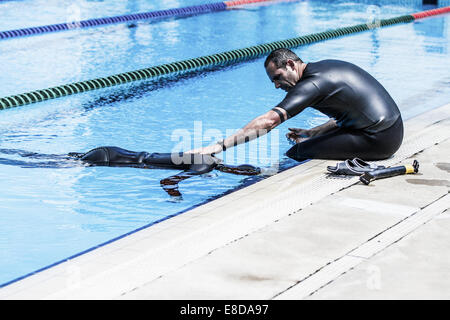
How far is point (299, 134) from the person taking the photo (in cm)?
579

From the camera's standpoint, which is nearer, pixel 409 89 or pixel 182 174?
pixel 182 174

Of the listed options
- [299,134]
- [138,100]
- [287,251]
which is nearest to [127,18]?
[138,100]

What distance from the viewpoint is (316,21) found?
13328 mm

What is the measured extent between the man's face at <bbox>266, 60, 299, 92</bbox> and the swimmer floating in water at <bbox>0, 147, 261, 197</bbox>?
0.76 meters

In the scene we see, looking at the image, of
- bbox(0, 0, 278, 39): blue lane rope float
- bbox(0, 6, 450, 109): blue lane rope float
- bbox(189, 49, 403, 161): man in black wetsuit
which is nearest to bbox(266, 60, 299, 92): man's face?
bbox(189, 49, 403, 161): man in black wetsuit

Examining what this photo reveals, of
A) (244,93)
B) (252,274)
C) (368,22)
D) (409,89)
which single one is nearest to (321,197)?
(252,274)

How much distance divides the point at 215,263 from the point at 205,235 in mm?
328

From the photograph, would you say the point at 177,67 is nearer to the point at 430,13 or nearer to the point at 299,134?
the point at 299,134

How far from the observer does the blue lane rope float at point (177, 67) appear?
309 inches

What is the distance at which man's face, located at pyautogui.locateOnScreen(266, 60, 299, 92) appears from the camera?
4922 mm

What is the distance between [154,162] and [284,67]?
3.98ft

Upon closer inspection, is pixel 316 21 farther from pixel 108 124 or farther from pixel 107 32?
pixel 108 124

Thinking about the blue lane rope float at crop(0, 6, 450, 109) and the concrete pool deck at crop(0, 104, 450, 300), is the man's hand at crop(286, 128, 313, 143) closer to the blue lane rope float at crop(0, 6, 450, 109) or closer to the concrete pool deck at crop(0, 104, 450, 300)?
the concrete pool deck at crop(0, 104, 450, 300)
